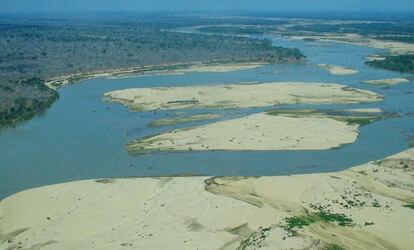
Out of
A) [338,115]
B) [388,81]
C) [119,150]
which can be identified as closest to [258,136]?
[119,150]

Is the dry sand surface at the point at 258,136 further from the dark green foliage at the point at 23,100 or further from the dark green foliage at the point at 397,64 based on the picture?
the dark green foliage at the point at 397,64

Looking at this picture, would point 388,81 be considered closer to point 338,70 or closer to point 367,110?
point 338,70

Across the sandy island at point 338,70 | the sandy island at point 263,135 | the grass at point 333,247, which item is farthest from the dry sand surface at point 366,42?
the grass at point 333,247

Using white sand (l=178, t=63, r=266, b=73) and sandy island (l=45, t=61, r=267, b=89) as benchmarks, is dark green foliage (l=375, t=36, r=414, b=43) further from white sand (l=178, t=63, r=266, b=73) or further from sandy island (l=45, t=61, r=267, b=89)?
white sand (l=178, t=63, r=266, b=73)

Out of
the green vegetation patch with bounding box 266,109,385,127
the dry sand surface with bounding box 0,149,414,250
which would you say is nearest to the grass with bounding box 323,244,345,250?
the dry sand surface with bounding box 0,149,414,250

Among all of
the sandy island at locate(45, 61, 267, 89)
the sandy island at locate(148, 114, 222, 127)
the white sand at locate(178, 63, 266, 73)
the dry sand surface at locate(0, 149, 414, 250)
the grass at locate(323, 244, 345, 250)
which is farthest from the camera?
the white sand at locate(178, 63, 266, 73)

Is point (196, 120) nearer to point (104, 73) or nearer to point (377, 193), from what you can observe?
point (377, 193)

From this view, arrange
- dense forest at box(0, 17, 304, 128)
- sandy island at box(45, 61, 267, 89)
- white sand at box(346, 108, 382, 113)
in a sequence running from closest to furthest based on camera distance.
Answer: white sand at box(346, 108, 382, 113), dense forest at box(0, 17, 304, 128), sandy island at box(45, 61, 267, 89)
